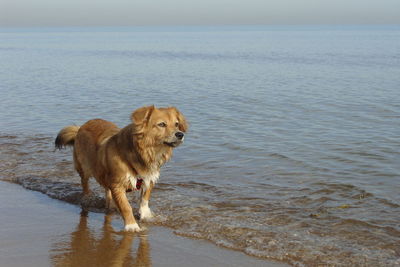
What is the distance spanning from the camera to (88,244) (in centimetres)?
656

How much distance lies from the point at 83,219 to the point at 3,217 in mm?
1098

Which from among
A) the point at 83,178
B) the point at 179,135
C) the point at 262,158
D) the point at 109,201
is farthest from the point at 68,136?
the point at 262,158

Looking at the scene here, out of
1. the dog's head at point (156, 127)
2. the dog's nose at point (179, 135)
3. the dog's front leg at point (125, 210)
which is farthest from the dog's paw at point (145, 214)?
the dog's nose at point (179, 135)

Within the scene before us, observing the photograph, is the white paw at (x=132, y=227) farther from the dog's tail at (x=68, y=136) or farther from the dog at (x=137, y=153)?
the dog's tail at (x=68, y=136)

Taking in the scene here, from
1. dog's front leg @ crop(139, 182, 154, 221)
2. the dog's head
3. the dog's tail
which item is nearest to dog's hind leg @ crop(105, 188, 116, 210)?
dog's front leg @ crop(139, 182, 154, 221)

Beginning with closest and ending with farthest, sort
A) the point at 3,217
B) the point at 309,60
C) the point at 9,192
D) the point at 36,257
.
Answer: the point at 36,257 < the point at 3,217 < the point at 9,192 < the point at 309,60

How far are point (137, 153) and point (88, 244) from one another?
1.36 meters

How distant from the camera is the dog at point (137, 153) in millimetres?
7055

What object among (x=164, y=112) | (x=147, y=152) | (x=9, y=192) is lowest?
(x=9, y=192)

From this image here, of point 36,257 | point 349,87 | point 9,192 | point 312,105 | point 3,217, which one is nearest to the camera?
point 36,257

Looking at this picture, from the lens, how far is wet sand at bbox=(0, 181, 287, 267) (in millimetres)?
5980

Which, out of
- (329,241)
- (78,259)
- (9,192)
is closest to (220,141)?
(9,192)

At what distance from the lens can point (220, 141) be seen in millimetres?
13352

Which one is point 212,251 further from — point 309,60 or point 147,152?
point 309,60
